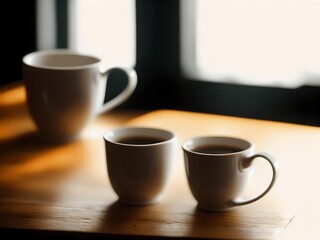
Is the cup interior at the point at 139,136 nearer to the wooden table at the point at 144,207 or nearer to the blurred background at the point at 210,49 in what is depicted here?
the wooden table at the point at 144,207

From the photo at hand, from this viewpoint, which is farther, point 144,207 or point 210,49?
point 210,49

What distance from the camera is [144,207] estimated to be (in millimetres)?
1077

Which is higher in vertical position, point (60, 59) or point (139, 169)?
point (60, 59)

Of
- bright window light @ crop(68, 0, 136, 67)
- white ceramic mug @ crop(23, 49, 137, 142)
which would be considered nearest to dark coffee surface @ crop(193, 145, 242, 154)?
white ceramic mug @ crop(23, 49, 137, 142)

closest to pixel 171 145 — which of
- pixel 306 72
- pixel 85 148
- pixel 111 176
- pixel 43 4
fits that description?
pixel 111 176

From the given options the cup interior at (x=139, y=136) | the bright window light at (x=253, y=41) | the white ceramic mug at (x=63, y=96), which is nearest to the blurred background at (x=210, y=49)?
the bright window light at (x=253, y=41)

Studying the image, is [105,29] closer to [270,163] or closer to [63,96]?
[63,96]

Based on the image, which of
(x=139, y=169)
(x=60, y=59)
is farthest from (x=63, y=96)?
(x=139, y=169)

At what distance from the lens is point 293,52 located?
146cm

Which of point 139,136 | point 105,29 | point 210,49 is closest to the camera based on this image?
point 139,136

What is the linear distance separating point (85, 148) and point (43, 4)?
494 millimetres

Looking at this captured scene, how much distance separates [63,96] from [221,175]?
37 cm

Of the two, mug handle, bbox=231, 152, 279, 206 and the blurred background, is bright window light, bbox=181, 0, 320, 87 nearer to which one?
the blurred background

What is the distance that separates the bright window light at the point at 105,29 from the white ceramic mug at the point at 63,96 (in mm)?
277
